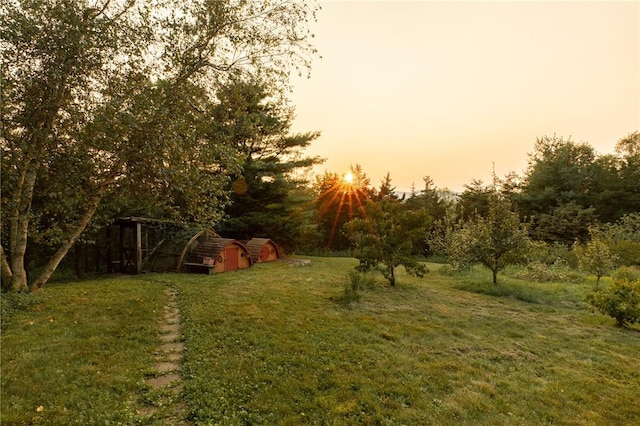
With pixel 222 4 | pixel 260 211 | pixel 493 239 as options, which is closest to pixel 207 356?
pixel 222 4

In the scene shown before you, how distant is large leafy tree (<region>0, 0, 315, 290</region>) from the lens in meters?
8.10

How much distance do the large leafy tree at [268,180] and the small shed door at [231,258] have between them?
5.07 meters

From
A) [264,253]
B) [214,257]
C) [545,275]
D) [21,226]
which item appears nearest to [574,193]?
[545,275]

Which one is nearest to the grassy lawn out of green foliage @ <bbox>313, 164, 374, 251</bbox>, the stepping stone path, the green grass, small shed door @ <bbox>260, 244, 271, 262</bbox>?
the green grass

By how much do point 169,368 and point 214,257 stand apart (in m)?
11.1

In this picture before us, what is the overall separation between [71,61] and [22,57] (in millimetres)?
1115

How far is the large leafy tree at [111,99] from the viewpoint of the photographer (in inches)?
319

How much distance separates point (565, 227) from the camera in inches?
1135

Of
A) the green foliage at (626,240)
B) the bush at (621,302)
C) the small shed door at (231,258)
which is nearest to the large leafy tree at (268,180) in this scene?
the small shed door at (231,258)

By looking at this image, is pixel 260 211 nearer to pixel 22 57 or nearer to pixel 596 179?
pixel 22 57

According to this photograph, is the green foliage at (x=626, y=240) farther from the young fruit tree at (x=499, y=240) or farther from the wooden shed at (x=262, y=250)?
the wooden shed at (x=262, y=250)

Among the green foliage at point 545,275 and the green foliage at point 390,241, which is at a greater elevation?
the green foliage at point 390,241

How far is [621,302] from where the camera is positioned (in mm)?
8969

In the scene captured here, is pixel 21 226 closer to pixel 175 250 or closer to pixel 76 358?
pixel 76 358
